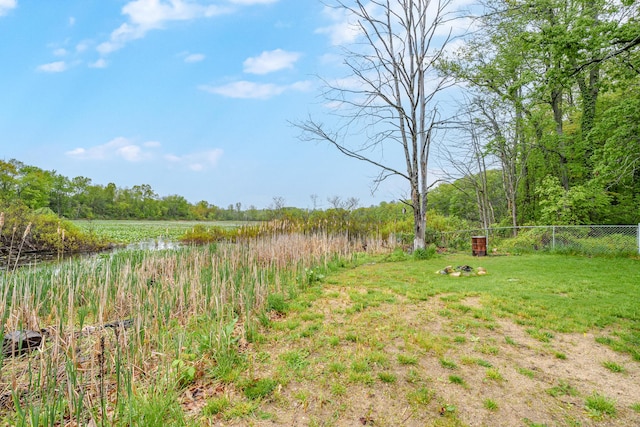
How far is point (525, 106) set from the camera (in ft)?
48.2

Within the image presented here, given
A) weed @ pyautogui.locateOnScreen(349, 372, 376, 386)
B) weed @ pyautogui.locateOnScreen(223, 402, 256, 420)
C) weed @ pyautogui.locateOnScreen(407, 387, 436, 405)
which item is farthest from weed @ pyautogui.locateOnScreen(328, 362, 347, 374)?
weed @ pyautogui.locateOnScreen(223, 402, 256, 420)

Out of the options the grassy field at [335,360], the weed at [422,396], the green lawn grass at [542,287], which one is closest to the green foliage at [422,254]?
the green lawn grass at [542,287]

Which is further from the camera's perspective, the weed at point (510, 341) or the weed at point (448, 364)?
the weed at point (510, 341)

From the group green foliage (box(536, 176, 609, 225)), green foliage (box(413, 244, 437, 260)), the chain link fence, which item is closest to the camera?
the chain link fence

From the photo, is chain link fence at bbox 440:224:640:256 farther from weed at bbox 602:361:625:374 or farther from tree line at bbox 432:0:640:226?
weed at bbox 602:361:625:374

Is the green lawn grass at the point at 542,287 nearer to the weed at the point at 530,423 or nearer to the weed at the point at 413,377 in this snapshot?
the weed at the point at 530,423

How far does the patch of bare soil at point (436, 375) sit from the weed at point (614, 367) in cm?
4

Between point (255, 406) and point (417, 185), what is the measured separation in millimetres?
9196

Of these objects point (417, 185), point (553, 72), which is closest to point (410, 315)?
point (553, 72)

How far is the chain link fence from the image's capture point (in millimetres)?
8953

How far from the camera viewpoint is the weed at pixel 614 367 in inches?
110

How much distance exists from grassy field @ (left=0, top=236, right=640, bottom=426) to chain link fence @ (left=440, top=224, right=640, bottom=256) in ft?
16.0

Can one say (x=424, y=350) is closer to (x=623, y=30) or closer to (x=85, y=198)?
(x=623, y=30)

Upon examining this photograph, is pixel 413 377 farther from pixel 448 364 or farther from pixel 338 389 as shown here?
pixel 338 389
